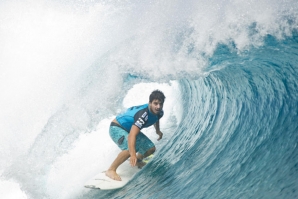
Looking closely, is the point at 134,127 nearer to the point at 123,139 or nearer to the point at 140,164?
the point at 123,139

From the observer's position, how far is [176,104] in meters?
10.4

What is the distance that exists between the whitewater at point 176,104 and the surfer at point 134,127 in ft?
1.27

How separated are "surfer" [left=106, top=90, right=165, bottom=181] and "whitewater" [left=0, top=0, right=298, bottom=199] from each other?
0.39m

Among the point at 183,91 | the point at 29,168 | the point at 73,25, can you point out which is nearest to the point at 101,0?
the point at 73,25

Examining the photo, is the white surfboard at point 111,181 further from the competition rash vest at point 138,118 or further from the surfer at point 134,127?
the competition rash vest at point 138,118

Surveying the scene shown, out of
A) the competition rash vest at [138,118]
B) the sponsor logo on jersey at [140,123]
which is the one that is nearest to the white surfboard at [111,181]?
the competition rash vest at [138,118]

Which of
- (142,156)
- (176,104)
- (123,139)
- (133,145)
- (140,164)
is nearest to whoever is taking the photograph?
(133,145)

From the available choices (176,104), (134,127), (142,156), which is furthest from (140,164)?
(176,104)

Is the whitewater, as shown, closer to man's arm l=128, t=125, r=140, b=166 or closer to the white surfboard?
the white surfboard

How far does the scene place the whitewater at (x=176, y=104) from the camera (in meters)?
4.24

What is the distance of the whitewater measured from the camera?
167 inches

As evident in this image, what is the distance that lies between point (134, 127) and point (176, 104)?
5939mm

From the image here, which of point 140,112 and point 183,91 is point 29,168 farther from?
point 183,91

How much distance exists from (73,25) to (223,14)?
22.2ft
